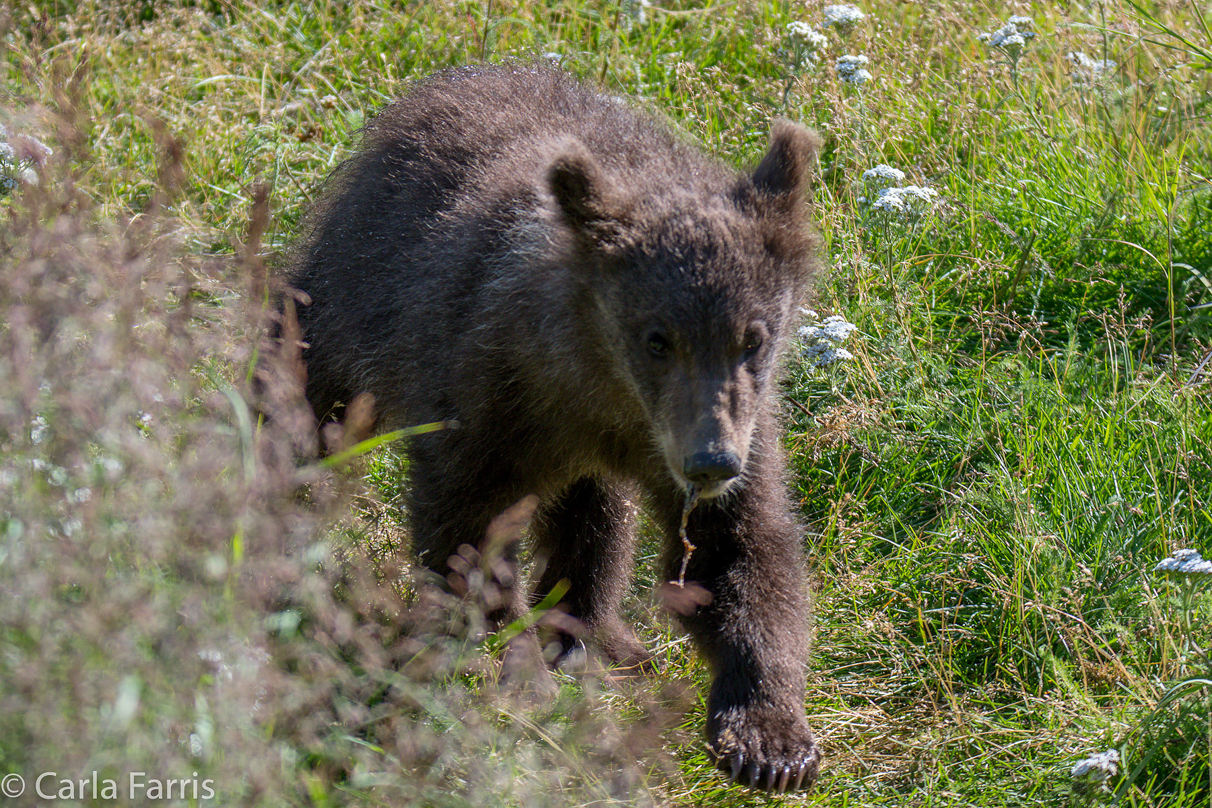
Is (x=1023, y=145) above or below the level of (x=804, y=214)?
below

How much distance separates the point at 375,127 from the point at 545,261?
1.67 metres

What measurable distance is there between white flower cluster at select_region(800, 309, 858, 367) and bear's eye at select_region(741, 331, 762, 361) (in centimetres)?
104

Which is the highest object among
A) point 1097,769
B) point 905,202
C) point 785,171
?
point 785,171

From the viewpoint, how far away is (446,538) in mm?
4211

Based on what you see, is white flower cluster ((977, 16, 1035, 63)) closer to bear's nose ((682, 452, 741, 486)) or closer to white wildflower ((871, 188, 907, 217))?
white wildflower ((871, 188, 907, 217))

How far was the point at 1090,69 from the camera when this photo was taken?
6559 millimetres

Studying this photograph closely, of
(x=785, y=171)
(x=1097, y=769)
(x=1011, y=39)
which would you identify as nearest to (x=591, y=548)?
(x=785, y=171)

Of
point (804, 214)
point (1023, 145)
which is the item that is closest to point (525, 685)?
point (804, 214)

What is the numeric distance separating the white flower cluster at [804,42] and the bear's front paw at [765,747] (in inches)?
140

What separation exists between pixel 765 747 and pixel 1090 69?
448 centimetres

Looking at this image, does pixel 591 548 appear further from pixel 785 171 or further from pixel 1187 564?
pixel 1187 564

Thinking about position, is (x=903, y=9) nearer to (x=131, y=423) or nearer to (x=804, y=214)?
(x=804, y=214)

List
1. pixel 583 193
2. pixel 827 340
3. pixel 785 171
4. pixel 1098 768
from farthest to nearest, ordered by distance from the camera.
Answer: pixel 827 340 < pixel 785 171 < pixel 583 193 < pixel 1098 768

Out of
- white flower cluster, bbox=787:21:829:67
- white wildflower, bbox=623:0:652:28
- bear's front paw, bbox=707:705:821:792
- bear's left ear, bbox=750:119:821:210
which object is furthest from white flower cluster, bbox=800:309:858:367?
white wildflower, bbox=623:0:652:28
